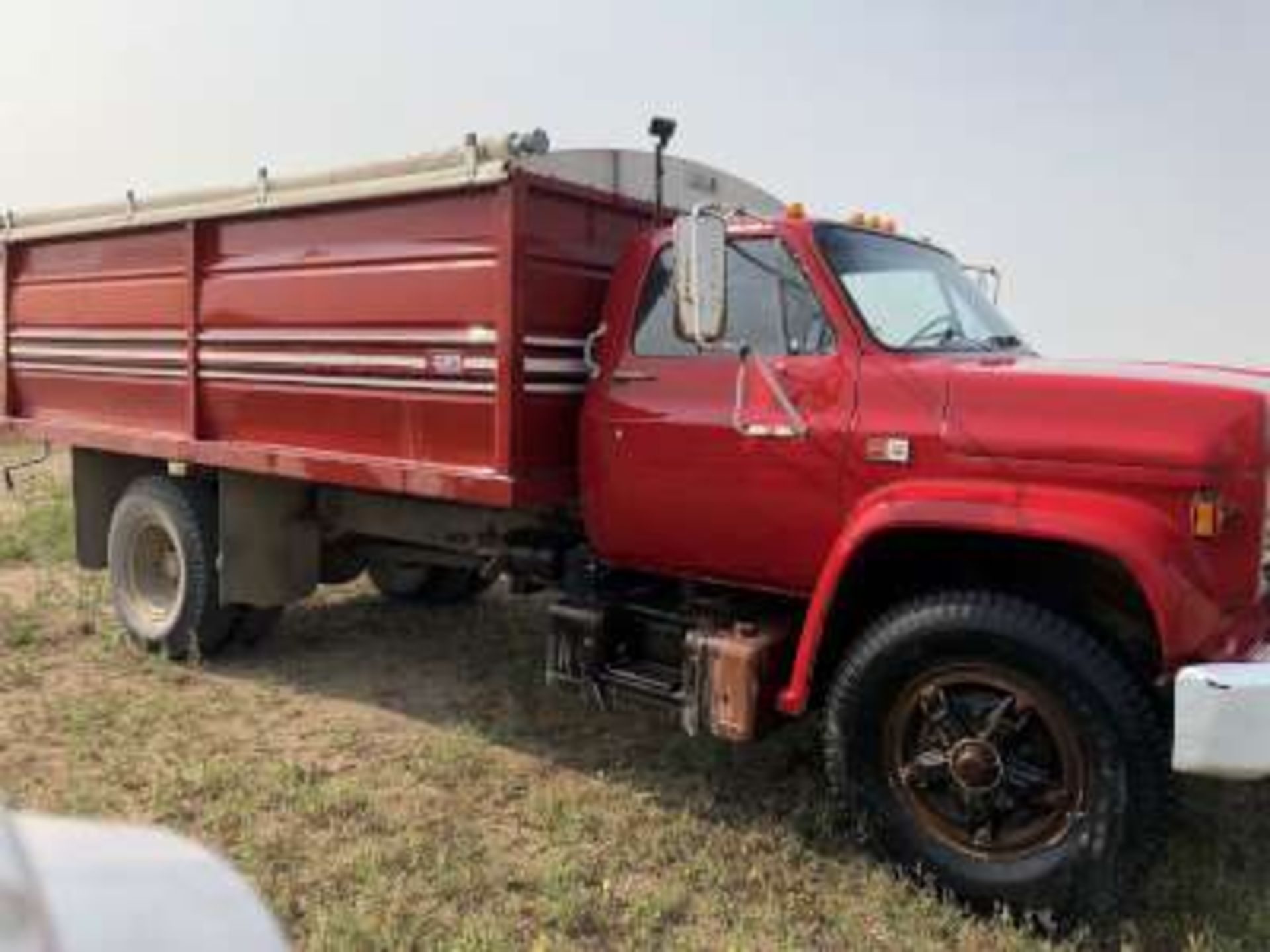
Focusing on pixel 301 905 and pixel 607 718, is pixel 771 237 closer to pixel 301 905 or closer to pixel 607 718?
pixel 607 718

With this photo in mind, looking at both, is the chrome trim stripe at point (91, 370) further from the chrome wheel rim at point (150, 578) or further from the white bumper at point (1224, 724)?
the white bumper at point (1224, 724)

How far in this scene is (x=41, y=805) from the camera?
186 inches

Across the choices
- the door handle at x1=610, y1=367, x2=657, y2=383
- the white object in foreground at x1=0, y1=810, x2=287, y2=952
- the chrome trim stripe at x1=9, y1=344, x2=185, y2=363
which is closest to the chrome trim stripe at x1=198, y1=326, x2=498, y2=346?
the chrome trim stripe at x1=9, y1=344, x2=185, y2=363

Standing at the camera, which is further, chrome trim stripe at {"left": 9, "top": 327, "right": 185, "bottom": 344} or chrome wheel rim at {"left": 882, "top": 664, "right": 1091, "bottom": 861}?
chrome trim stripe at {"left": 9, "top": 327, "right": 185, "bottom": 344}

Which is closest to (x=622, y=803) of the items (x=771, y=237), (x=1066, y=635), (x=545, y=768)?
(x=545, y=768)

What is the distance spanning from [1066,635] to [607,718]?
2.55 m

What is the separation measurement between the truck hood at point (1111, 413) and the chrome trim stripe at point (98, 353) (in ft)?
13.9

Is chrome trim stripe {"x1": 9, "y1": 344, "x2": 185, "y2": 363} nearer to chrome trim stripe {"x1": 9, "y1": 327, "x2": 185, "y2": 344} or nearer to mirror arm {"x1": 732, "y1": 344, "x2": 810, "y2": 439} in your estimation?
chrome trim stripe {"x1": 9, "y1": 327, "x2": 185, "y2": 344}

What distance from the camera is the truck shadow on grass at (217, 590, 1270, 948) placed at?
408 centimetres

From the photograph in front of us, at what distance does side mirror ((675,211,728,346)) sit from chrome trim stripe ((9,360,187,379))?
135 inches

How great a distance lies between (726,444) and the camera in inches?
184

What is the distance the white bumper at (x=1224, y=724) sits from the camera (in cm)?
346

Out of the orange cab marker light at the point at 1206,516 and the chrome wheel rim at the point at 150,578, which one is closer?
the orange cab marker light at the point at 1206,516

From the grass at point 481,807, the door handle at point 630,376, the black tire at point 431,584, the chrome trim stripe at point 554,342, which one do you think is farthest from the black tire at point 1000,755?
the black tire at point 431,584
